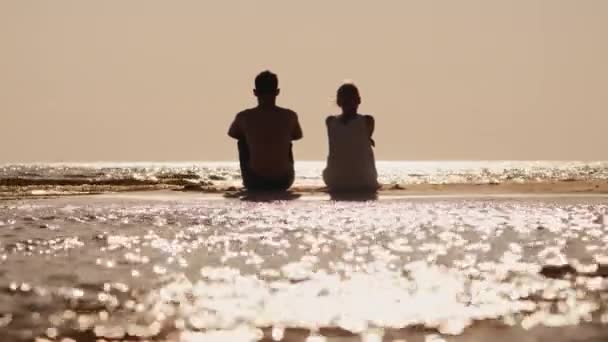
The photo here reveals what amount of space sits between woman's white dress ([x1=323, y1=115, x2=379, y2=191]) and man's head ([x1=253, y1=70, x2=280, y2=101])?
0.76 metres

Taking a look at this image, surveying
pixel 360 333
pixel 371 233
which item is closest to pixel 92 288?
pixel 360 333

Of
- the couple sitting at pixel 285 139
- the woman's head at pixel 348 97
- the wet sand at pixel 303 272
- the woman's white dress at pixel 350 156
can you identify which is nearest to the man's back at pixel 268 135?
the couple sitting at pixel 285 139

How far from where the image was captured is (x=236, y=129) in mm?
10555

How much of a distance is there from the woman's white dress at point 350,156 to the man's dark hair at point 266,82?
2.62 ft

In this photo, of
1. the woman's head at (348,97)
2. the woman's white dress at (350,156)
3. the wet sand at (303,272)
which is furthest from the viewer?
the woman's white dress at (350,156)

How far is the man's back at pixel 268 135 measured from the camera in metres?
10.4

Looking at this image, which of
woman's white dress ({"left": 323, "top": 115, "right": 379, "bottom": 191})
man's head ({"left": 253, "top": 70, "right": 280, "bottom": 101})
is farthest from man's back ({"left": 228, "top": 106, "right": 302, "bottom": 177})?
woman's white dress ({"left": 323, "top": 115, "right": 379, "bottom": 191})

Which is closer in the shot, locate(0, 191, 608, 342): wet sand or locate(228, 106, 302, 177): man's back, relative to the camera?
locate(0, 191, 608, 342): wet sand

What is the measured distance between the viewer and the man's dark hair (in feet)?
34.0

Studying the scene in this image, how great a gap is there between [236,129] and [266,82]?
2.20ft

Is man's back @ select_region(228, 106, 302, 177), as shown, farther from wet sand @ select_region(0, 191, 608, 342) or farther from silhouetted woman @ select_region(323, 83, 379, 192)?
wet sand @ select_region(0, 191, 608, 342)

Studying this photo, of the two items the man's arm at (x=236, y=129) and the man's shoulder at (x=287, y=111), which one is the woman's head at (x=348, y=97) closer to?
the man's shoulder at (x=287, y=111)

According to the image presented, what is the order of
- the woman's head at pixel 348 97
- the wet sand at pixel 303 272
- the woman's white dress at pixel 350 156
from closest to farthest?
the wet sand at pixel 303 272 < the woman's head at pixel 348 97 < the woman's white dress at pixel 350 156

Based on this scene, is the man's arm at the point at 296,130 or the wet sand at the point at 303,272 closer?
the wet sand at the point at 303,272
